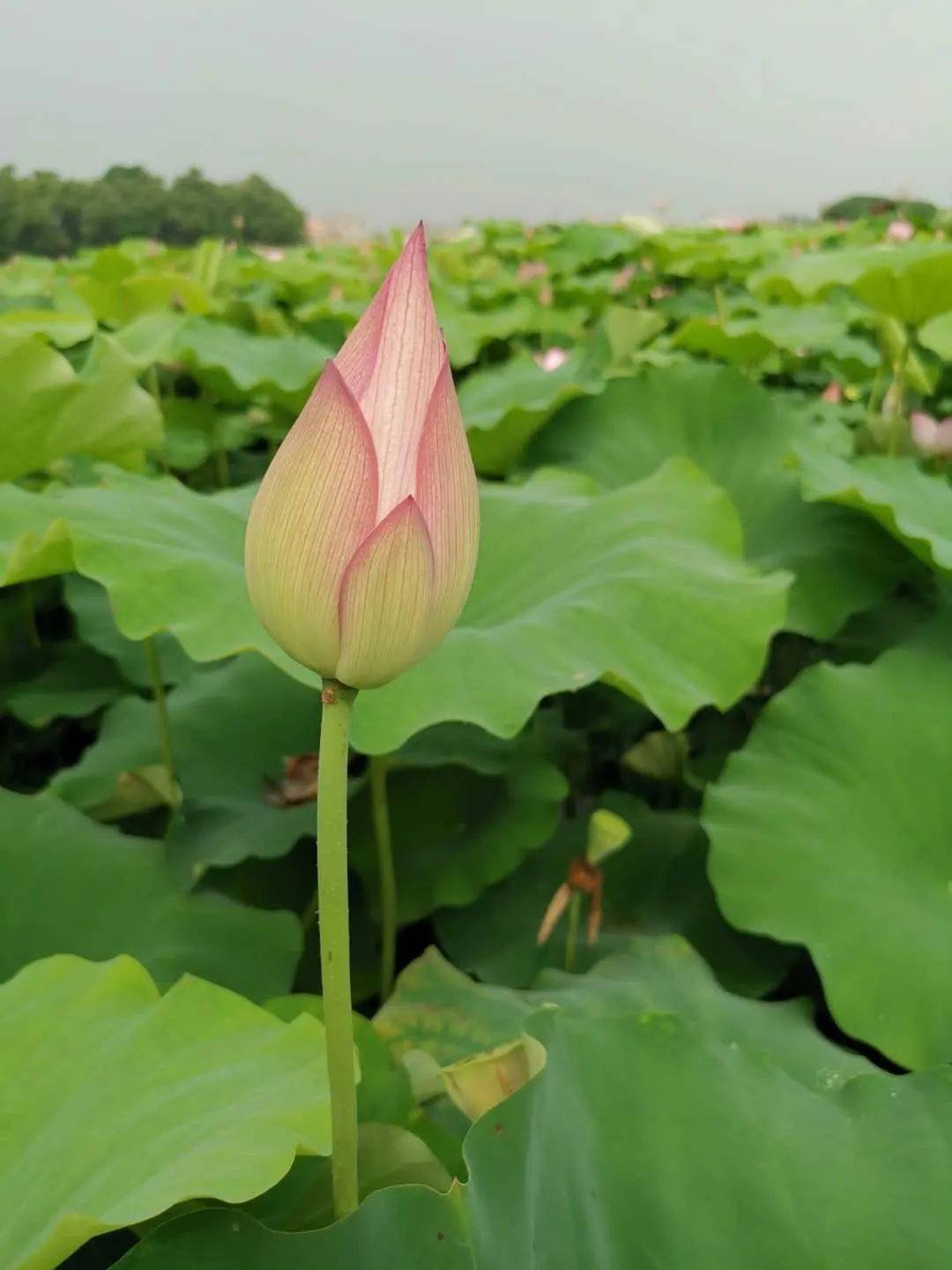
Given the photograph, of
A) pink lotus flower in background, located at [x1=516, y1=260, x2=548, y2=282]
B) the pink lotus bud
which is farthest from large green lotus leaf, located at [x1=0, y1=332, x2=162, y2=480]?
pink lotus flower in background, located at [x1=516, y1=260, x2=548, y2=282]

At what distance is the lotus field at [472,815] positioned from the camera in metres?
0.38

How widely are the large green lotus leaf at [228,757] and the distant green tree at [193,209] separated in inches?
231

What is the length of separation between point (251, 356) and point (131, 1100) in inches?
53.3

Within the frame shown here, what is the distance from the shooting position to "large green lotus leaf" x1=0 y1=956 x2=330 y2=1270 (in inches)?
16.0

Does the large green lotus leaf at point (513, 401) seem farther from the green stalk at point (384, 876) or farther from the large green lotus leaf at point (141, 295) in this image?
the large green lotus leaf at point (141, 295)

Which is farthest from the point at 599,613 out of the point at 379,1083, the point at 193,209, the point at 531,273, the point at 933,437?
the point at 193,209

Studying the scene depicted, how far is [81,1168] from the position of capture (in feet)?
1.45

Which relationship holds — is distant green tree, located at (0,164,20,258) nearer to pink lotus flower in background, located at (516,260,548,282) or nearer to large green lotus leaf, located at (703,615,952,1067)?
pink lotus flower in background, located at (516,260,548,282)

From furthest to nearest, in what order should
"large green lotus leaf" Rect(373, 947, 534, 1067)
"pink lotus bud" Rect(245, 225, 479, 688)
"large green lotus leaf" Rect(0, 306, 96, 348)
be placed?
"large green lotus leaf" Rect(0, 306, 96, 348) < "large green lotus leaf" Rect(373, 947, 534, 1067) < "pink lotus bud" Rect(245, 225, 479, 688)

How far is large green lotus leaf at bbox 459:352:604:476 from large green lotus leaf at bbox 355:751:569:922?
46 centimetres

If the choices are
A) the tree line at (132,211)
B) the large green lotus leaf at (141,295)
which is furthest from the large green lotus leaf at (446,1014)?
the tree line at (132,211)

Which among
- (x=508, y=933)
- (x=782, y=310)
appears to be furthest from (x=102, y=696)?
(x=782, y=310)

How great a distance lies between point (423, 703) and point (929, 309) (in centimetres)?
99

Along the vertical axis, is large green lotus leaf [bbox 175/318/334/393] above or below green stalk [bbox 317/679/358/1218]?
below
